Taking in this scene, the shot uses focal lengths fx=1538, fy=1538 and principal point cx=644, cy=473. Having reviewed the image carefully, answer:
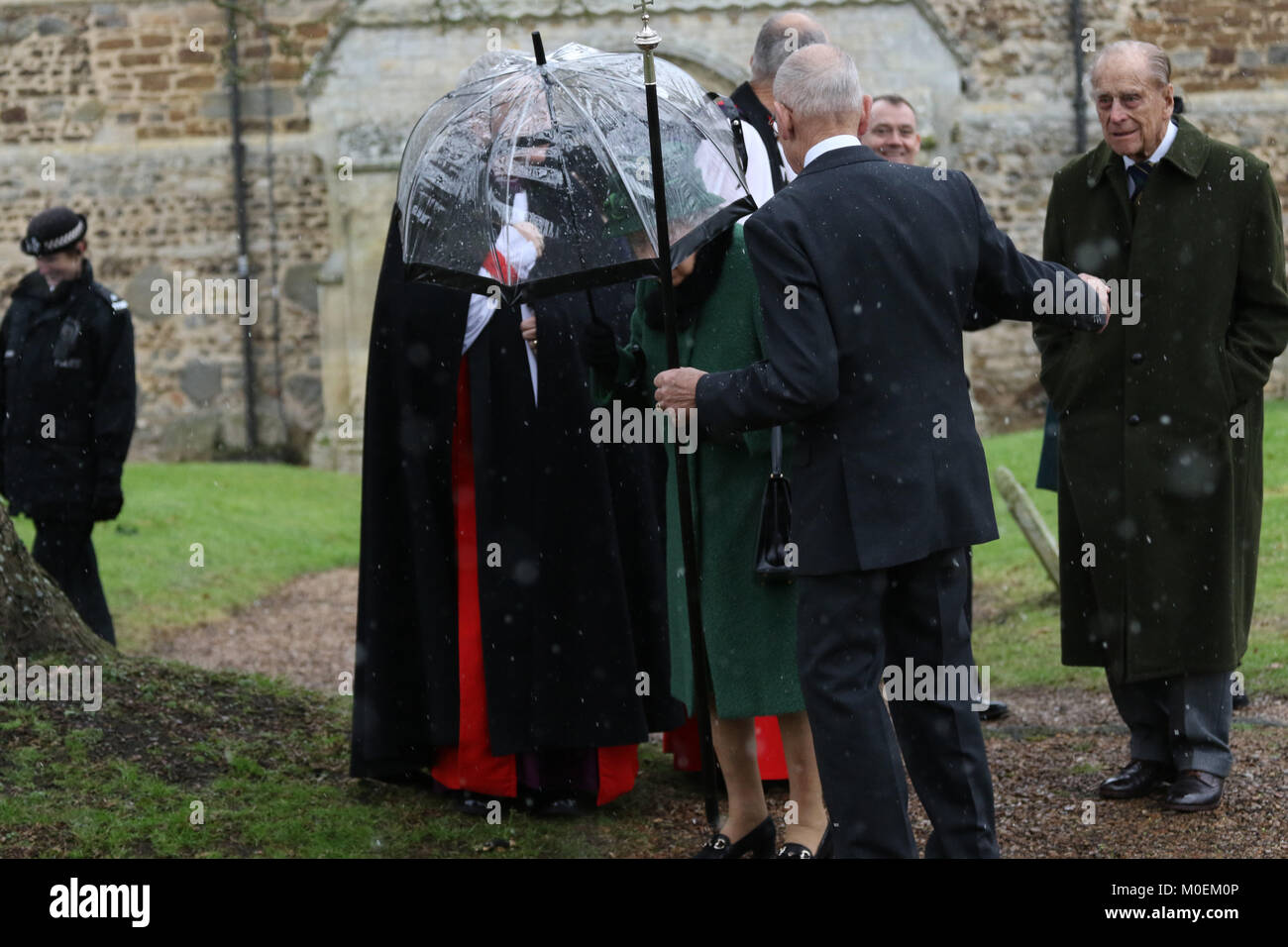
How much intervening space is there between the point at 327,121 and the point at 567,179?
1199 cm

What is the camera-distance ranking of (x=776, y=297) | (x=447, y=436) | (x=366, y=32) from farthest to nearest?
1. (x=366, y=32)
2. (x=447, y=436)
3. (x=776, y=297)

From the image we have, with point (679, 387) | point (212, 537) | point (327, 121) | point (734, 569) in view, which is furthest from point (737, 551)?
point (327, 121)

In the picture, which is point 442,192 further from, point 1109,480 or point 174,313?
point 174,313

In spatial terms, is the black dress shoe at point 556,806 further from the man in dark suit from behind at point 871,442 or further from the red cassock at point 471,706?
the man in dark suit from behind at point 871,442

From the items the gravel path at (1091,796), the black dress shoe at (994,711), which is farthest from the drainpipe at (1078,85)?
the black dress shoe at (994,711)

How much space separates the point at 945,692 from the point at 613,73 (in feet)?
6.18

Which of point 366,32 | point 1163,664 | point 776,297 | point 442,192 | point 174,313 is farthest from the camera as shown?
point 174,313

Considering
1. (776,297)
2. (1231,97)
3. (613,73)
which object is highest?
(1231,97)

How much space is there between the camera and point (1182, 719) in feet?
15.1

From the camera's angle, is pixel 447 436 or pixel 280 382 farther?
pixel 280 382

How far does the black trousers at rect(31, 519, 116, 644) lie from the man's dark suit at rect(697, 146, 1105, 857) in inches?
179
